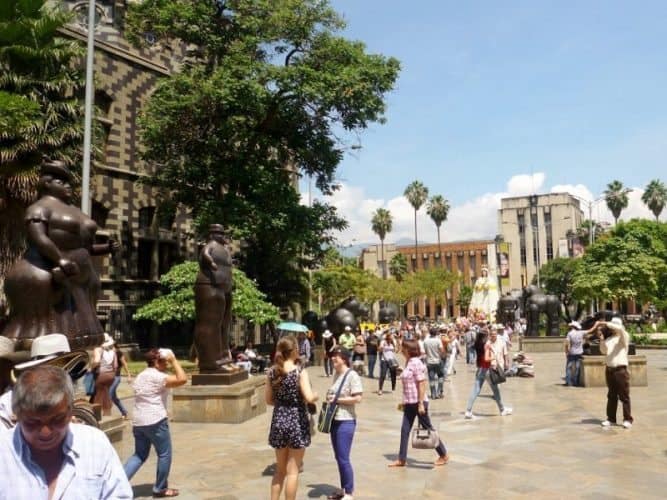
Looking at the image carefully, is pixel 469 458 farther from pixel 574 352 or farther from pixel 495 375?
pixel 574 352

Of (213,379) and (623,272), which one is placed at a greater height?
(623,272)

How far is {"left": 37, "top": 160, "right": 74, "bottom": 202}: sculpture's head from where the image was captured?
8273 mm

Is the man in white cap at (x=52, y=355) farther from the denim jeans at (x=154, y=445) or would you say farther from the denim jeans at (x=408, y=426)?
the denim jeans at (x=408, y=426)

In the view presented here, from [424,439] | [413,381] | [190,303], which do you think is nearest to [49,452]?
[424,439]

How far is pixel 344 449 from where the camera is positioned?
6.09 meters

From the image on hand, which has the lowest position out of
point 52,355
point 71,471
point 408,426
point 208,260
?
point 408,426

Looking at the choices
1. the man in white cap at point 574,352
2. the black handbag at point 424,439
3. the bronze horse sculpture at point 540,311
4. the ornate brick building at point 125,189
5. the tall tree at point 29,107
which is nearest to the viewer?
the black handbag at point 424,439

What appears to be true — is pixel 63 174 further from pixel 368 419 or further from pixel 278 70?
pixel 278 70

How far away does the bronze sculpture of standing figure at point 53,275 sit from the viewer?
7668mm

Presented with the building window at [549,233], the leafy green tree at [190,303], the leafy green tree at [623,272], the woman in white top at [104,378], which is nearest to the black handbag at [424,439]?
the woman in white top at [104,378]

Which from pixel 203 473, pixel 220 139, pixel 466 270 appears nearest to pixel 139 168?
pixel 220 139

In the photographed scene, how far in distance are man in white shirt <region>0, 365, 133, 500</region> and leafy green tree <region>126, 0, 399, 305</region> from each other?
21026mm

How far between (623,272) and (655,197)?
135ft

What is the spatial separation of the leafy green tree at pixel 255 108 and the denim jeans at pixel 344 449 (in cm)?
1755
